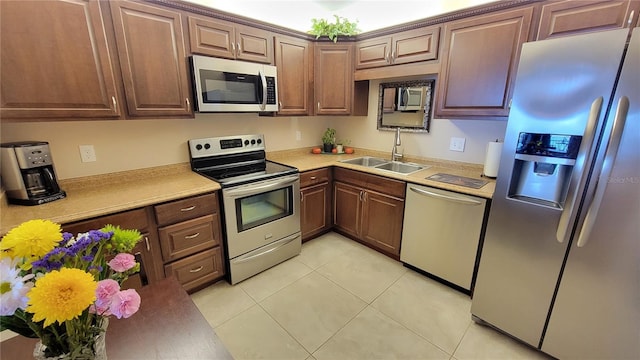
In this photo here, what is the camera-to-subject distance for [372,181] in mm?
2461

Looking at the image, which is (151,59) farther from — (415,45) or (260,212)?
(415,45)

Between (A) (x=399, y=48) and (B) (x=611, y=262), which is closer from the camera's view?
(B) (x=611, y=262)

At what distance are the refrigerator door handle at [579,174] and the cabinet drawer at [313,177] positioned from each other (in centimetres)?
183

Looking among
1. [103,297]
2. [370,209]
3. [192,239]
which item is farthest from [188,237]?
[370,209]

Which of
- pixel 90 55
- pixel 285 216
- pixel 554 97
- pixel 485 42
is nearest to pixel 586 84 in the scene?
pixel 554 97

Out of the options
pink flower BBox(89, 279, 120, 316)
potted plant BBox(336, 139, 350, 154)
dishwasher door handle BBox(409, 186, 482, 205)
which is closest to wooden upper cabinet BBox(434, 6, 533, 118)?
dishwasher door handle BBox(409, 186, 482, 205)

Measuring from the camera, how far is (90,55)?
1.58 metres

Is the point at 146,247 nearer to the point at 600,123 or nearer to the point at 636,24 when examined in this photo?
the point at 600,123

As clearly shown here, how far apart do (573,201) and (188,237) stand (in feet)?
7.50

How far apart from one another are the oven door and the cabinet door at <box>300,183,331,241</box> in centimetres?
14

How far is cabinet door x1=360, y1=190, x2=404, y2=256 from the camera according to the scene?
2.36 metres

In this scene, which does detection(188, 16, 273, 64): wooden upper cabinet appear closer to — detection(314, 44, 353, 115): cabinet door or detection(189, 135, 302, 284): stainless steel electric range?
detection(314, 44, 353, 115): cabinet door

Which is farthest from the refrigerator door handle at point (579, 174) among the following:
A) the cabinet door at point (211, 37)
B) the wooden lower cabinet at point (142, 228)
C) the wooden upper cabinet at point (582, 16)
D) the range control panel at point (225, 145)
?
the range control panel at point (225, 145)

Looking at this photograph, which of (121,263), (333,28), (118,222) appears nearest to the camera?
(121,263)
